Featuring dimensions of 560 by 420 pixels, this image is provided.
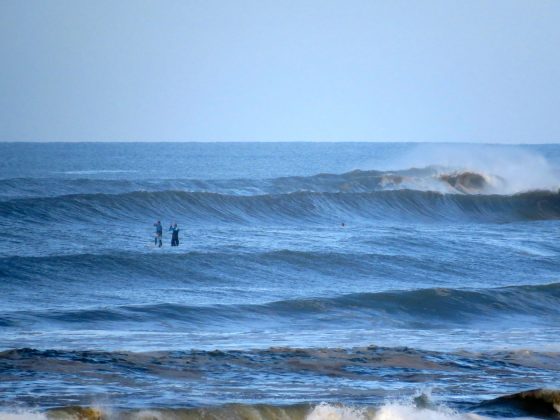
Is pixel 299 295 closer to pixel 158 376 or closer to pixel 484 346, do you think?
pixel 484 346

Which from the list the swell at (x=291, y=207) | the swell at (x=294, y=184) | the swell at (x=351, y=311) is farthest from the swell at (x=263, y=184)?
the swell at (x=351, y=311)

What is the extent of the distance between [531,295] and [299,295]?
528cm

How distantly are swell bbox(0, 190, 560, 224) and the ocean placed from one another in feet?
0.42

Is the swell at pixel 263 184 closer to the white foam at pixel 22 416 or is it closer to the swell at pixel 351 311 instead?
the swell at pixel 351 311

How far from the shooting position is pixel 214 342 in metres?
15.9

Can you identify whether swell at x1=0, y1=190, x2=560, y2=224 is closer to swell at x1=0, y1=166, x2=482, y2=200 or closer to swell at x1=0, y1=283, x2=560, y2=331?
swell at x1=0, y1=166, x2=482, y2=200

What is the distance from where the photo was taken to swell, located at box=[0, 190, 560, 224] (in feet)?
112

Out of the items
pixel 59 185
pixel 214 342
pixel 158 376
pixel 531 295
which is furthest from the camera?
pixel 59 185

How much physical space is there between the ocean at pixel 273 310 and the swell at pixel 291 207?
13 centimetres

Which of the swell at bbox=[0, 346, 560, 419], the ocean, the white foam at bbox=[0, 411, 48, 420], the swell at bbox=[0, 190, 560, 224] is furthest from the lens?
the swell at bbox=[0, 190, 560, 224]

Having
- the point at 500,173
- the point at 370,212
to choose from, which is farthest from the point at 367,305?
the point at 500,173

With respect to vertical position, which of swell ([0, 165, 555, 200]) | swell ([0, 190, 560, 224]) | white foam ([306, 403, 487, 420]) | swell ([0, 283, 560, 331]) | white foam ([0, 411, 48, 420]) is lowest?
white foam ([306, 403, 487, 420])

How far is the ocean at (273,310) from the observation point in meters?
12.0

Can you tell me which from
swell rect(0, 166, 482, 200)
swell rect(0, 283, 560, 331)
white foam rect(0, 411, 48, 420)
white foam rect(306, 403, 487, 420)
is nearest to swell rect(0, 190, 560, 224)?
swell rect(0, 166, 482, 200)
